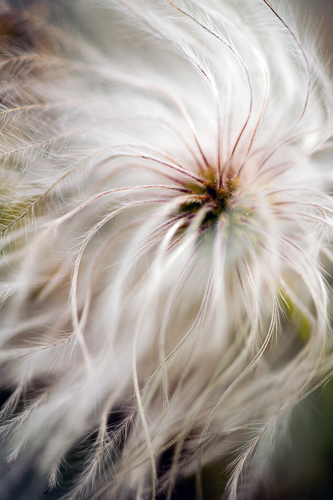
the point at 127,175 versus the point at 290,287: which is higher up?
the point at 127,175

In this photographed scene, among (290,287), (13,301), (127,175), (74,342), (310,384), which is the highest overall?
(127,175)

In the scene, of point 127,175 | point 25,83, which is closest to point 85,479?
point 127,175

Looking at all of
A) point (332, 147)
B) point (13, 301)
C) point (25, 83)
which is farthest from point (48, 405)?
point (332, 147)

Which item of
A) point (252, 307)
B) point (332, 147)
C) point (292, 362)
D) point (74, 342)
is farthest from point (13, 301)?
point (332, 147)

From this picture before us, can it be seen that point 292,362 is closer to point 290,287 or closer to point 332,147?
point 290,287

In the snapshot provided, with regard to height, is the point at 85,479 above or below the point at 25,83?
below

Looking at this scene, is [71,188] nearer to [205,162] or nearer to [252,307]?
[205,162]

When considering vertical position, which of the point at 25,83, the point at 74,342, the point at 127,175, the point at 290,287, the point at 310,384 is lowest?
the point at 310,384
